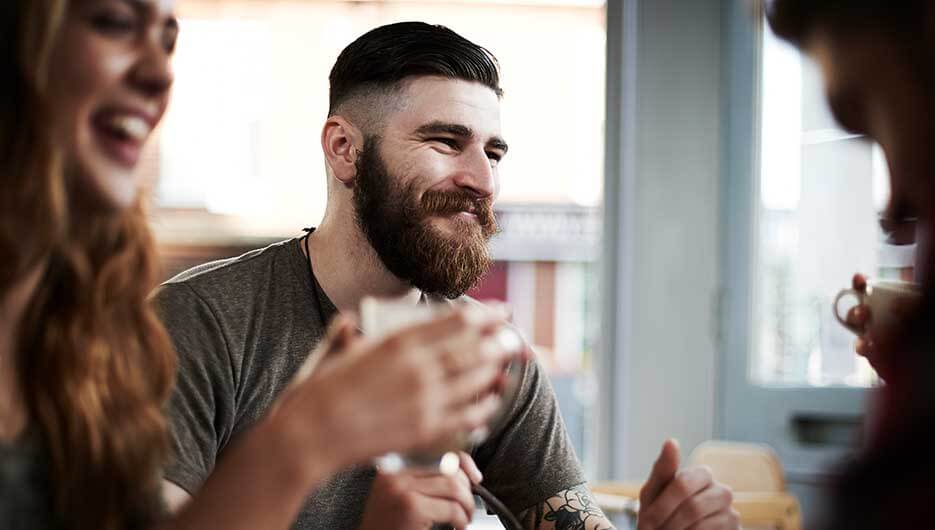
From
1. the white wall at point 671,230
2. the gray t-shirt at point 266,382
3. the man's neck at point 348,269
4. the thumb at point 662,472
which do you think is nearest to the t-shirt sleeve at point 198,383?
the gray t-shirt at point 266,382

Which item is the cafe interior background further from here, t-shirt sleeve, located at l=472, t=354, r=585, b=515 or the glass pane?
t-shirt sleeve, located at l=472, t=354, r=585, b=515

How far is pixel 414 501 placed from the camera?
43.3 inches

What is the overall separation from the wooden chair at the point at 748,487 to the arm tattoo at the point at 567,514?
961mm

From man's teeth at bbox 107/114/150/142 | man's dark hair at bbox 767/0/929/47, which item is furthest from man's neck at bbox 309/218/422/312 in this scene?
man's dark hair at bbox 767/0/929/47

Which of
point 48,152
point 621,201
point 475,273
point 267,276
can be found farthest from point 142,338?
point 621,201

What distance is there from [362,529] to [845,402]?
8.09 ft

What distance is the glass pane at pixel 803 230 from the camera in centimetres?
328

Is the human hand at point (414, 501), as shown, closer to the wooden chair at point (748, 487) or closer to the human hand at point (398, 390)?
the human hand at point (398, 390)

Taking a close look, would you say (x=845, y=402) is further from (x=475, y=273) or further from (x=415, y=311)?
(x=415, y=311)

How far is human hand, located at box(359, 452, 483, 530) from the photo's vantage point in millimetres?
1102

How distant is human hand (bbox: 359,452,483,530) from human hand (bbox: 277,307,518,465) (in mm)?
349

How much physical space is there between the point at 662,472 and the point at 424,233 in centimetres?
64

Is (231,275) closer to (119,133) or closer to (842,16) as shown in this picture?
(119,133)

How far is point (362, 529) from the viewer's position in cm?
114
